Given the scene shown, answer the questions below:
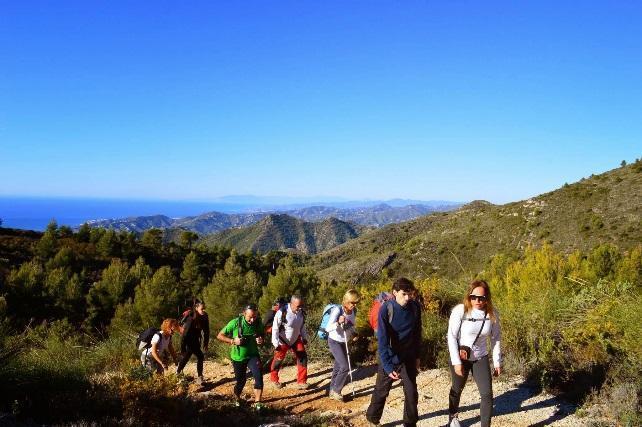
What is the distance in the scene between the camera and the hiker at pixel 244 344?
647 cm

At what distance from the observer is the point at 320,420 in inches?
223

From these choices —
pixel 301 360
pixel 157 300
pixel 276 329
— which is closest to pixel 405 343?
pixel 276 329

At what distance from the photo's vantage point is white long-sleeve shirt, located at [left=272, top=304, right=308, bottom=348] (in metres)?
7.28

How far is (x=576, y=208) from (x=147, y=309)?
117 feet

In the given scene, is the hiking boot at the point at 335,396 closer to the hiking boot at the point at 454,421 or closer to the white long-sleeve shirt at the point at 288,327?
the white long-sleeve shirt at the point at 288,327

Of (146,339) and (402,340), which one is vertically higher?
(402,340)

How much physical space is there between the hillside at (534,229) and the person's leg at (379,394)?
24.8 metres

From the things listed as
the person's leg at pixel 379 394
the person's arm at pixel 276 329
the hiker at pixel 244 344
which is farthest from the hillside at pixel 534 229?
the person's leg at pixel 379 394

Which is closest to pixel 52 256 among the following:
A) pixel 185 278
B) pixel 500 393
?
pixel 185 278

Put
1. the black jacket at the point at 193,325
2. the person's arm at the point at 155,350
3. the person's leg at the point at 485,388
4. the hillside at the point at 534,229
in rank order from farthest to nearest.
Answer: the hillside at the point at 534,229 → the black jacket at the point at 193,325 → the person's arm at the point at 155,350 → the person's leg at the point at 485,388

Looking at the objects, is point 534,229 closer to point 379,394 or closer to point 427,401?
point 427,401

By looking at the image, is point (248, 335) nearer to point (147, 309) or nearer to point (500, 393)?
point (500, 393)

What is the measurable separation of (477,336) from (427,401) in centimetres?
204

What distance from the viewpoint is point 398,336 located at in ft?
16.0
